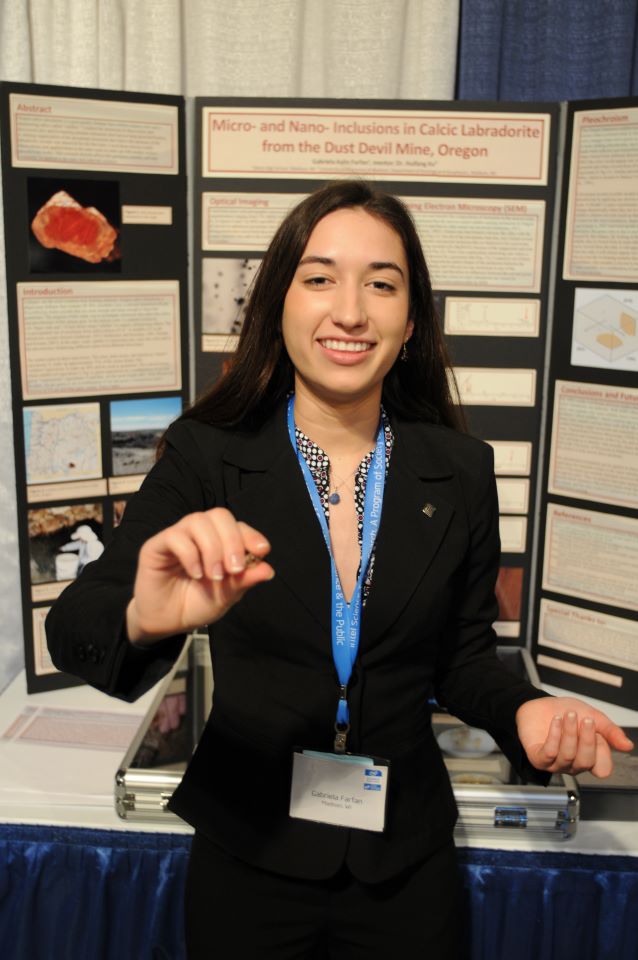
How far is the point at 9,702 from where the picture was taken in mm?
2146

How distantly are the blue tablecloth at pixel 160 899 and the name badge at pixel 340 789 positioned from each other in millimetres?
520

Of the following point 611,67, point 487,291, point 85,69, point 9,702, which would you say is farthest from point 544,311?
point 9,702

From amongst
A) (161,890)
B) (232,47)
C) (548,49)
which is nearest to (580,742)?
(161,890)

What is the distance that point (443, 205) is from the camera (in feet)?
6.64

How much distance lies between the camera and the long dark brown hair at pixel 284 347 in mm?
1239

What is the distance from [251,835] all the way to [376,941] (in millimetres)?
213

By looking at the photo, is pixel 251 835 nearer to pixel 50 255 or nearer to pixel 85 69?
pixel 50 255

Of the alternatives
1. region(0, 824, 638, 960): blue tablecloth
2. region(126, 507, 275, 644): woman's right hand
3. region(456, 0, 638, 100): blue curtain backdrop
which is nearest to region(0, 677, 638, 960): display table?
region(0, 824, 638, 960): blue tablecloth

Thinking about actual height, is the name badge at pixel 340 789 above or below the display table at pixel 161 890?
above

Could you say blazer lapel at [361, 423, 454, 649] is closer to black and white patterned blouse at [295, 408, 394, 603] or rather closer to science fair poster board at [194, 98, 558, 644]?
black and white patterned blouse at [295, 408, 394, 603]

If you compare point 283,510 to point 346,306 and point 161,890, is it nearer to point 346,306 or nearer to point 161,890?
point 346,306

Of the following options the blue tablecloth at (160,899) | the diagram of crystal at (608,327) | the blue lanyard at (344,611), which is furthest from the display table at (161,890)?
the diagram of crystal at (608,327)

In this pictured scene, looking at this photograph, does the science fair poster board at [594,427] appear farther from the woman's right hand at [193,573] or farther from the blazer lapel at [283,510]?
the woman's right hand at [193,573]

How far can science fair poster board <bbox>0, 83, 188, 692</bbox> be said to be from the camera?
1.89 meters
